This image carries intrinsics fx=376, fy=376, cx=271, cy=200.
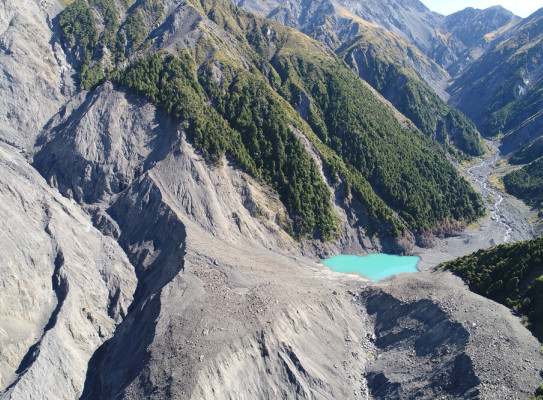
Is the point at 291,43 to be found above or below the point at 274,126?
above

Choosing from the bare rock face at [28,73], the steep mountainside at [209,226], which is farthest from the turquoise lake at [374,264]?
the bare rock face at [28,73]

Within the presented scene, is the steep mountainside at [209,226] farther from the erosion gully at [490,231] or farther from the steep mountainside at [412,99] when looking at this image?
the steep mountainside at [412,99]

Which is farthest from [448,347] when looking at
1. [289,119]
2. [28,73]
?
[28,73]

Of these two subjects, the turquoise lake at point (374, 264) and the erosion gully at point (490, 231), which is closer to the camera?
the turquoise lake at point (374, 264)

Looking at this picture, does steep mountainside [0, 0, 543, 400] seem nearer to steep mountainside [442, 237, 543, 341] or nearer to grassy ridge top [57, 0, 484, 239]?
grassy ridge top [57, 0, 484, 239]

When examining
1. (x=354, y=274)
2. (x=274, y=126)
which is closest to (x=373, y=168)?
(x=274, y=126)

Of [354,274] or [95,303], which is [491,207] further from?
[95,303]

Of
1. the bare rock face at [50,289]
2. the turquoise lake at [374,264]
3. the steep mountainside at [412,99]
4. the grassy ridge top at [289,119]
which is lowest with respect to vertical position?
the bare rock face at [50,289]
